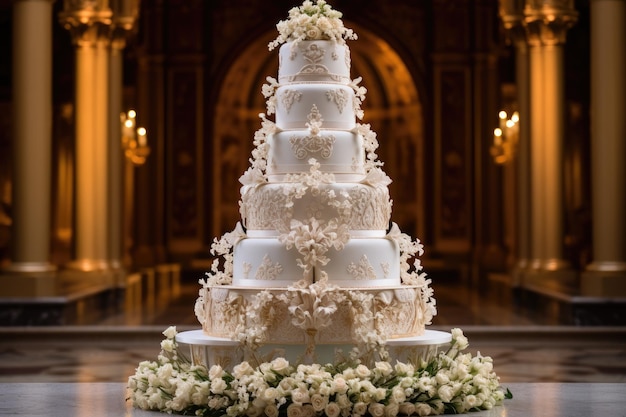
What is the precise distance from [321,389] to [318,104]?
7.41 ft

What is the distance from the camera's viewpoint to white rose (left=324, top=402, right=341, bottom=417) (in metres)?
8.60

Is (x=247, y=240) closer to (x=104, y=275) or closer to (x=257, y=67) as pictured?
(x=104, y=275)

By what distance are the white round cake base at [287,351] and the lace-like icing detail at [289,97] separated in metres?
1.76

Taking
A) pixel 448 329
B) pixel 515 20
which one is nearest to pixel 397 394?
pixel 448 329

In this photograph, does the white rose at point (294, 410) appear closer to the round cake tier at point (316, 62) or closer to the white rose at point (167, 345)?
the white rose at point (167, 345)

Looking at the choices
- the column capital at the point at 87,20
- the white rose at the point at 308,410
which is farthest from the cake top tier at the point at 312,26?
the column capital at the point at 87,20

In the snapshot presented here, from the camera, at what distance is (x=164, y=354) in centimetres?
980

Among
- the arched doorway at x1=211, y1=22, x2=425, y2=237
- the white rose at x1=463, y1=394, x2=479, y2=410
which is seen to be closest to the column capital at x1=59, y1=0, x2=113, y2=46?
the arched doorway at x1=211, y1=22, x2=425, y2=237

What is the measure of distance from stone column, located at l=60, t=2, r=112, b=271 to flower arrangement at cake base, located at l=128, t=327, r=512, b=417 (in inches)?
533

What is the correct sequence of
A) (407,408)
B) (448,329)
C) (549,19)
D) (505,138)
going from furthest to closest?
1. (505,138)
2. (549,19)
3. (448,329)
4. (407,408)

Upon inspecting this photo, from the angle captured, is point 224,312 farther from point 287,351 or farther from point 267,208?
point 267,208

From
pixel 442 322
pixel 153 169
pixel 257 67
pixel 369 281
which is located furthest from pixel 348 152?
pixel 257 67

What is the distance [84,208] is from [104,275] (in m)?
1.20

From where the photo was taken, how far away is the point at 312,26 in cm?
992
